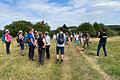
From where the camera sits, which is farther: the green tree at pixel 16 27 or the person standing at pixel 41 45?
the green tree at pixel 16 27

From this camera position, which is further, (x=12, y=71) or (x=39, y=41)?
(x=39, y=41)

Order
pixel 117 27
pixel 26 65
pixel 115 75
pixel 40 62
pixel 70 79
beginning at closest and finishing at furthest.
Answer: pixel 70 79, pixel 115 75, pixel 26 65, pixel 40 62, pixel 117 27

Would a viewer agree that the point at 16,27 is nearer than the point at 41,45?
No

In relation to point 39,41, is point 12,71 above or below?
below

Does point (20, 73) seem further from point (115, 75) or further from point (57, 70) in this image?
point (115, 75)

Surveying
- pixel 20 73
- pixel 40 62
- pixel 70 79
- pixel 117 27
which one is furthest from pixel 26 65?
pixel 117 27

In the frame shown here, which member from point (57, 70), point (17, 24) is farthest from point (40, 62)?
point (17, 24)

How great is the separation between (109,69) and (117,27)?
148971 millimetres

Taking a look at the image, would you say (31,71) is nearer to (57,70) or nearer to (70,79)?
(57,70)

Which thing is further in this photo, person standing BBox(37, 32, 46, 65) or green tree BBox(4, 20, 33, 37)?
green tree BBox(4, 20, 33, 37)

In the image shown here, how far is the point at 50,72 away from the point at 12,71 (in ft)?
6.46

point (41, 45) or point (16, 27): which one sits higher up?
point (16, 27)

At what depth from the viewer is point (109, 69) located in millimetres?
15273

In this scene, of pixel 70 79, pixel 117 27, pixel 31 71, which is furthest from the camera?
pixel 117 27
